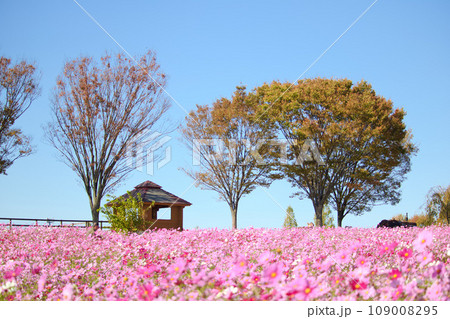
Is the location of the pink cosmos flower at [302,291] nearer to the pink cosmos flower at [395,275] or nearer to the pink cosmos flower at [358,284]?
the pink cosmos flower at [358,284]

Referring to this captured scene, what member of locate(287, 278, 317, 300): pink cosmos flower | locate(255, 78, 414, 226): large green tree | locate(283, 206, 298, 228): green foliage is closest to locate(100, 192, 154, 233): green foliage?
locate(255, 78, 414, 226): large green tree

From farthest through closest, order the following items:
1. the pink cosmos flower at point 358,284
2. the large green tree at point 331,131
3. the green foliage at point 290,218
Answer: the green foliage at point 290,218
the large green tree at point 331,131
the pink cosmos flower at point 358,284

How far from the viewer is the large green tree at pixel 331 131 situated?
22.2m

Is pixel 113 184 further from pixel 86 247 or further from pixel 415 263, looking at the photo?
pixel 415 263

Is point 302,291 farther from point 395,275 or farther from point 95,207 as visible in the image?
point 95,207

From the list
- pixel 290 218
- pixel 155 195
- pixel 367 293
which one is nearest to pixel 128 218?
pixel 155 195

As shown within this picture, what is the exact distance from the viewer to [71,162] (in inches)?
645

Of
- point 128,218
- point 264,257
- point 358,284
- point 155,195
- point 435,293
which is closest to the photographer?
point 435,293

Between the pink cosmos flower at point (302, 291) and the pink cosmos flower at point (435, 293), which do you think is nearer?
the pink cosmos flower at point (302, 291)

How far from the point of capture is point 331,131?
71.2 feet

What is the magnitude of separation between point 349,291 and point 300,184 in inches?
871

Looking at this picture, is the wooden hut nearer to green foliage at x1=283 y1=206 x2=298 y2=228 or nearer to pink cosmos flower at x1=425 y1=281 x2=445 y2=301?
green foliage at x1=283 y1=206 x2=298 y2=228

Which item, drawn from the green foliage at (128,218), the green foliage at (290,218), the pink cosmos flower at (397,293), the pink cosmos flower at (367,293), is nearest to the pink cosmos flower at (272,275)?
the pink cosmos flower at (367,293)
